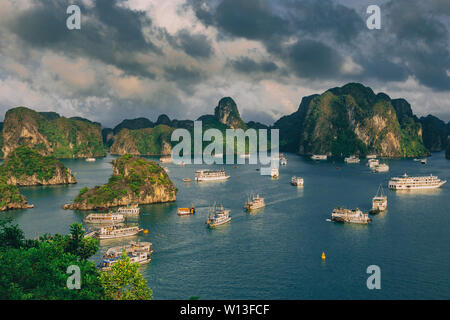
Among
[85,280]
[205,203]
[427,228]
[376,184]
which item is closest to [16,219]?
[205,203]

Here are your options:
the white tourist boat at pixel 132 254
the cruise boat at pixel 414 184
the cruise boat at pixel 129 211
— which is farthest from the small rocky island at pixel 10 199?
the cruise boat at pixel 414 184

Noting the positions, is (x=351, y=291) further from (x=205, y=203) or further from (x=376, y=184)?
(x=376, y=184)

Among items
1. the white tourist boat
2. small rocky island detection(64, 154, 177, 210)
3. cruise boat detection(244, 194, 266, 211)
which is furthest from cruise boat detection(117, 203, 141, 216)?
the white tourist boat

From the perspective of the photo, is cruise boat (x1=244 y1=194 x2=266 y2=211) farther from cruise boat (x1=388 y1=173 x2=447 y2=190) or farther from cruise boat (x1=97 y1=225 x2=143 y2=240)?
cruise boat (x1=388 y1=173 x2=447 y2=190)

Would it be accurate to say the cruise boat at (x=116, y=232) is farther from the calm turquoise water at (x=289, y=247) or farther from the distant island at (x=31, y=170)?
the distant island at (x=31, y=170)

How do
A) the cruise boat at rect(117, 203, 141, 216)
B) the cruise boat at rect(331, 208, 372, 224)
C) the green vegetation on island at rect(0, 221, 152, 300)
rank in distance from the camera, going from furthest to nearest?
the cruise boat at rect(117, 203, 141, 216)
the cruise boat at rect(331, 208, 372, 224)
the green vegetation on island at rect(0, 221, 152, 300)

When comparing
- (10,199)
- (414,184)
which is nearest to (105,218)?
(10,199)
